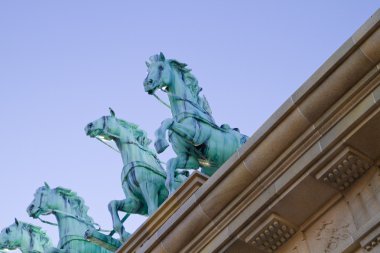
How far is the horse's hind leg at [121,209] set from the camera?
19594mm

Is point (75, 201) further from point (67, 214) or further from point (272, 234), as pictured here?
point (272, 234)

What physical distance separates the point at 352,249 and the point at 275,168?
5.17 ft

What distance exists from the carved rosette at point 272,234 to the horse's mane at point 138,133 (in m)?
9.13

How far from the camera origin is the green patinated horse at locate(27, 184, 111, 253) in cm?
2134

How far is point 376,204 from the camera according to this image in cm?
1159

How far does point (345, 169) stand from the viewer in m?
12.0

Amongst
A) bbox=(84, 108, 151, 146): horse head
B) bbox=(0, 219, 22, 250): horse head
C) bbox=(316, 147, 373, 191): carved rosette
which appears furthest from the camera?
bbox=(0, 219, 22, 250): horse head

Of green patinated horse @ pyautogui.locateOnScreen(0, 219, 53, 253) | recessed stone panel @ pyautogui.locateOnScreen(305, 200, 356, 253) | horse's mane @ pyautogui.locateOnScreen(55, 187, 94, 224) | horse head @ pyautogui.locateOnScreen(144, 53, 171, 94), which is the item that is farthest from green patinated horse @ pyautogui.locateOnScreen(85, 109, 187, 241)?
recessed stone panel @ pyautogui.locateOnScreen(305, 200, 356, 253)

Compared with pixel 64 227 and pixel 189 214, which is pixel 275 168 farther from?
pixel 64 227

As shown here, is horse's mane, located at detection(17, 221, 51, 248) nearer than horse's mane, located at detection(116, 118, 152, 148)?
No

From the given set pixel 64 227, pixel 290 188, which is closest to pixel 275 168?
pixel 290 188

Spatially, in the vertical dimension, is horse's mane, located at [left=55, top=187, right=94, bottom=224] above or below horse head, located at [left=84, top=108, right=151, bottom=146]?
below

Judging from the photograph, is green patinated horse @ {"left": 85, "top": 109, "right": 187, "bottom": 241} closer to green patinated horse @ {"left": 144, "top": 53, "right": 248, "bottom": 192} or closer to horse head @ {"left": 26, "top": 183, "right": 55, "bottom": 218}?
green patinated horse @ {"left": 144, "top": 53, "right": 248, "bottom": 192}

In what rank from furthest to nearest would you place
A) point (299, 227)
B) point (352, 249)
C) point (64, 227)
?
point (64, 227), point (299, 227), point (352, 249)
